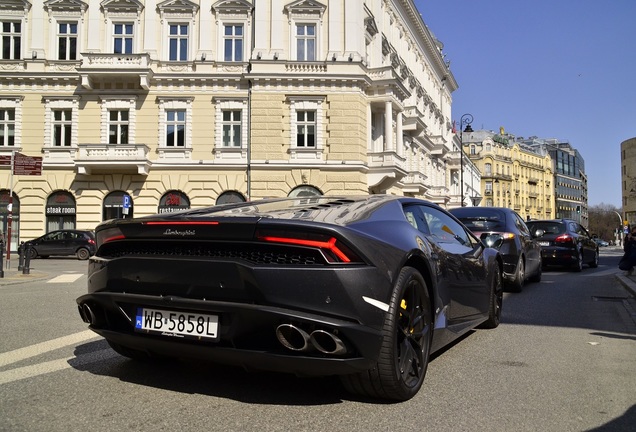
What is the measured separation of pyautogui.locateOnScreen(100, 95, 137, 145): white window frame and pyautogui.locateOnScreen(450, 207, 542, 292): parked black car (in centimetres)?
2265

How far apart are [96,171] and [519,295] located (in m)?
24.7

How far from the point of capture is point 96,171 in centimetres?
2869

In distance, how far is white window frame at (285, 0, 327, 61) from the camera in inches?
1151

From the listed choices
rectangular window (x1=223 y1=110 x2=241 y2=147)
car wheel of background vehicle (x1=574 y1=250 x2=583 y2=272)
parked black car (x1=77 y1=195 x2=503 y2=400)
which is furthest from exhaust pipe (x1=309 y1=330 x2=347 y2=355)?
rectangular window (x1=223 y1=110 x2=241 y2=147)

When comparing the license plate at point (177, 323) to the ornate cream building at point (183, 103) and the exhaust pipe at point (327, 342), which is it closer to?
the exhaust pipe at point (327, 342)

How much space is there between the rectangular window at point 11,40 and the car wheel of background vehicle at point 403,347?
31.9 meters

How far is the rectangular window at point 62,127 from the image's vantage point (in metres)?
29.1

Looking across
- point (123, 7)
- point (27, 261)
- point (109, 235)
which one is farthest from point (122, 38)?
point (109, 235)

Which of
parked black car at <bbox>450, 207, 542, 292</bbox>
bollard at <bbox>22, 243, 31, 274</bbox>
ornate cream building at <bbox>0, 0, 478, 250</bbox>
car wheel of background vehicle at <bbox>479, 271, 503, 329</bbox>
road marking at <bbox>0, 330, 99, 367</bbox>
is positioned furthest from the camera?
ornate cream building at <bbox>0, 0, 478, 250</bbox>

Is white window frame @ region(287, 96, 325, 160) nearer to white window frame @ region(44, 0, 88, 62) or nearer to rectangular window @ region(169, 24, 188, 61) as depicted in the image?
rectangular window @ region(169, 24, 188, 61)

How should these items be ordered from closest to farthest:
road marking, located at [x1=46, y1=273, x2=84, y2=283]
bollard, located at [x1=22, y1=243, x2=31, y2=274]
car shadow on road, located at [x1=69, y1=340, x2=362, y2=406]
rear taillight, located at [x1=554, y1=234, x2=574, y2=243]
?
car shadow on road, located at [x1=69, y1=340, x2=362, y2=406], road marking, located at [x1=46, y1=273, x2=84, y2=283], bollard, located at [x1=22, y1=243, x2=31, y2=274], rear taillight, located at [x1=554, y1=234, x2=574, y2=243]

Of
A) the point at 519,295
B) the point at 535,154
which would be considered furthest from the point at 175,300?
the point at 535,154

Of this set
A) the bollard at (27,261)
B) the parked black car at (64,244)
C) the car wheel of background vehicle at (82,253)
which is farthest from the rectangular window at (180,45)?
the bollard at (27,261)

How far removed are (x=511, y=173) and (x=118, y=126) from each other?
97179mm
